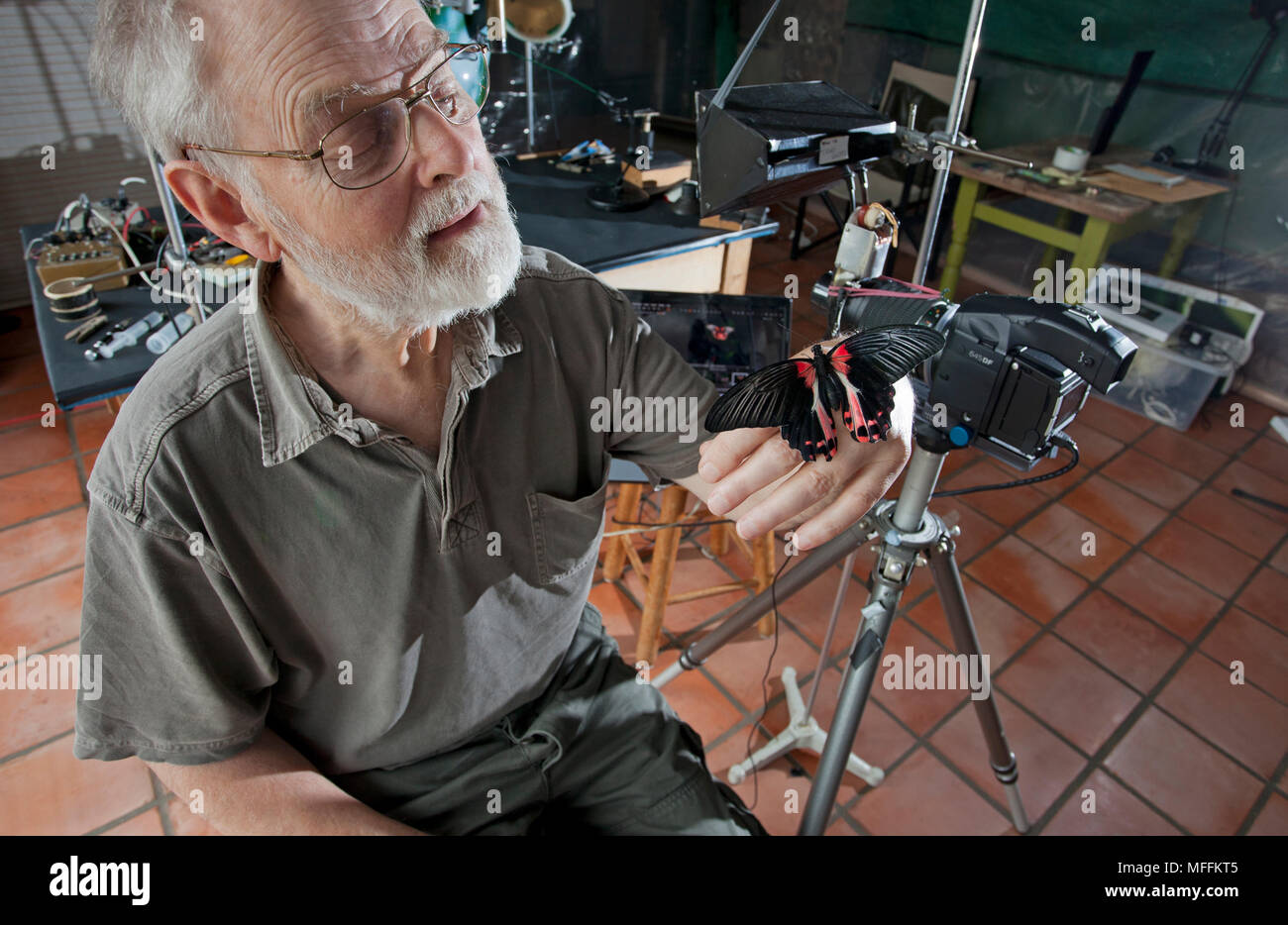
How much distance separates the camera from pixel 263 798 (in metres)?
0.92

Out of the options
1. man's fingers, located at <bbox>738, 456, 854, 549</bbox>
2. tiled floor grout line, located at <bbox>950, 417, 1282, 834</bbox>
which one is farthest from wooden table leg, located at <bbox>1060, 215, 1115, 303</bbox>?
man's fingers, located at <bbox>738, 456, 854, 549</bbox>

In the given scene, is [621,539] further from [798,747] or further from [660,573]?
[798,747]

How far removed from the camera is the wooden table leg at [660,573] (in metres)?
1.72

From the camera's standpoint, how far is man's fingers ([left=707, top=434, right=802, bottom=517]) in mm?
723

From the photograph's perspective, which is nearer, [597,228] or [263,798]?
[263,798]

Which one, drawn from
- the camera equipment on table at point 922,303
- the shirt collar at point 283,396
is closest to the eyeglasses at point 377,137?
the shirt collar at point 283,396

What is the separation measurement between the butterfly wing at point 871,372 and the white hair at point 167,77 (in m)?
0.70

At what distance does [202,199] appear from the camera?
89 centimetres

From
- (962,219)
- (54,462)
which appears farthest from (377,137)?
(962,219)

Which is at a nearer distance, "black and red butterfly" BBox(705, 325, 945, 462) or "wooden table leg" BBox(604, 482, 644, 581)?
"black and red butterfly" BBox(705, 325, 945, 462)

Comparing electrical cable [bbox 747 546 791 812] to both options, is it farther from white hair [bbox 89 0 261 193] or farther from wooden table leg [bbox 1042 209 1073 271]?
wooden table leg [bbox 1042 209 1073 271]

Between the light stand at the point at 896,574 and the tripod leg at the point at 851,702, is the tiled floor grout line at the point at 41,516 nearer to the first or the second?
the light stand at the point at 896,574

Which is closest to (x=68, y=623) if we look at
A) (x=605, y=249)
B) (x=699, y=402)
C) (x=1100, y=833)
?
(x=605, y=249)

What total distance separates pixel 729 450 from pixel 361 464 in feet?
1.49
